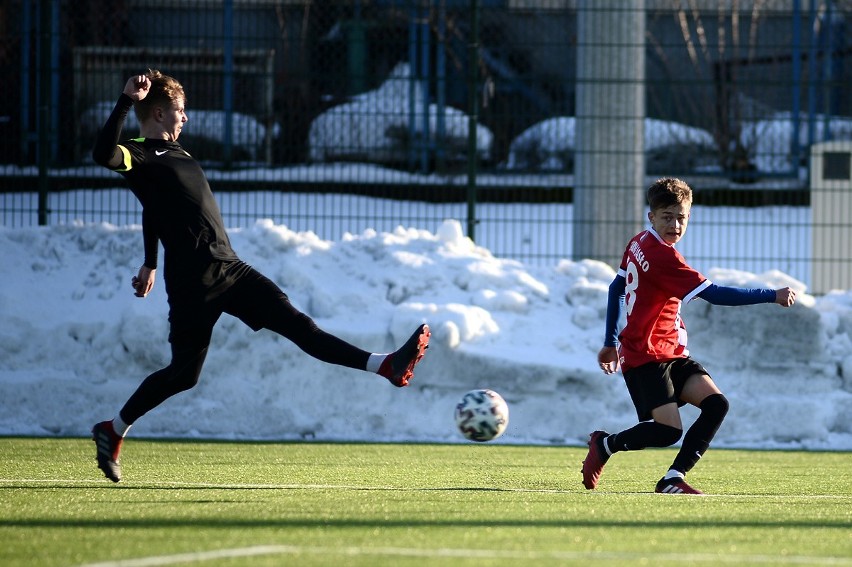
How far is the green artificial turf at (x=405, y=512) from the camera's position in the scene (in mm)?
4340

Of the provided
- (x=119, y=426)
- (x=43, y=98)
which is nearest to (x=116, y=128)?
(x=119, y=426)

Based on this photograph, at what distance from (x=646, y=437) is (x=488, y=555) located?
2423mm

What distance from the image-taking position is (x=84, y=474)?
7078mm

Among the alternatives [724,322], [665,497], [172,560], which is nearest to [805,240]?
[724,322]

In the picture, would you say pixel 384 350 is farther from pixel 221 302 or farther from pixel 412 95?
pixel 221 302

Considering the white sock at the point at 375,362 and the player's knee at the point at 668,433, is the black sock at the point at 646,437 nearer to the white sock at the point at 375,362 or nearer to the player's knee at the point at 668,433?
the player's knee at the point at 668,433

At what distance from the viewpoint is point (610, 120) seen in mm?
12414

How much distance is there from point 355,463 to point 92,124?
18.6 feet

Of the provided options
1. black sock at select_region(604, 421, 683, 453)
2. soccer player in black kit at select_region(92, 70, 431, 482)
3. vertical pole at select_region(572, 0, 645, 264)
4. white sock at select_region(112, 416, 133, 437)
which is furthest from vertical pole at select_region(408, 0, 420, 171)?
white sock at select_region(112, 416, 133, 437)

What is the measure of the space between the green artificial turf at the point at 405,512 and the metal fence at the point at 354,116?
438 cm

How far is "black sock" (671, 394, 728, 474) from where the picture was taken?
6504 millimetres

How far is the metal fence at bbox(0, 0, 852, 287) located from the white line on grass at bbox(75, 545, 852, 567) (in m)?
8.06

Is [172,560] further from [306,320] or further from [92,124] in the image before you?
[92,124]

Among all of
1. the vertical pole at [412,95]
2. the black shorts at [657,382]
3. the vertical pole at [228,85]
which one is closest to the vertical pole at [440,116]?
the vertical pole at [412,95]
